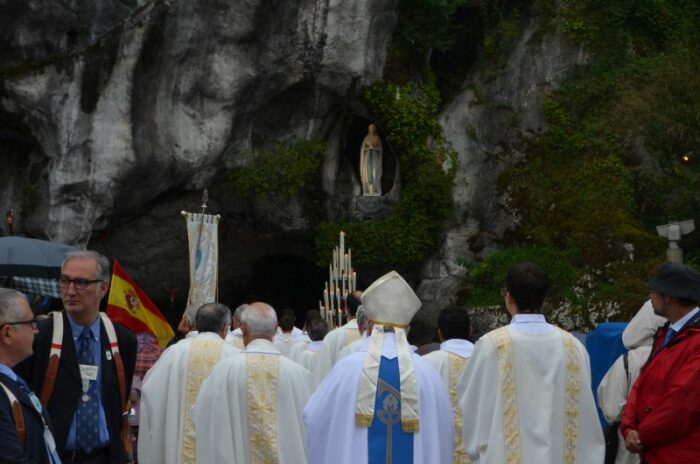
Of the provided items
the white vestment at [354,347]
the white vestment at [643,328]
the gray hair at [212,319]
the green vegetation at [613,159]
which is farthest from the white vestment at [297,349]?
the green vegetation at [613,159]

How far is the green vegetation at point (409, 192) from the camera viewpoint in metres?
22.1

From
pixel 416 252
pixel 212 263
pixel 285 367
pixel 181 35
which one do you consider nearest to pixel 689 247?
pixel 416 252

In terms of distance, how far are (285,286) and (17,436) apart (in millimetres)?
21683

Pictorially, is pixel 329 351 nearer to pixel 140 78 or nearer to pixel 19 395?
pixel 19 395

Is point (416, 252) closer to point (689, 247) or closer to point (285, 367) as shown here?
point (689, 247)

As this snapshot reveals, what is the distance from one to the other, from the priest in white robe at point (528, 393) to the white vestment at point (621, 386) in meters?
0.96

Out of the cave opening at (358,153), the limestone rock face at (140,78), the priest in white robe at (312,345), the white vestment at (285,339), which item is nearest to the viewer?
the priest in white robe at (312,345)

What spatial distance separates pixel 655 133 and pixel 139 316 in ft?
38.0

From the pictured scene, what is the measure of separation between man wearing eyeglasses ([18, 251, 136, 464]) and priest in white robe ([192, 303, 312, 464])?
137 centimetres

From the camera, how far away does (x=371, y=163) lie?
22.9 meters

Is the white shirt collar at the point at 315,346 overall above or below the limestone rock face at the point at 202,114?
below

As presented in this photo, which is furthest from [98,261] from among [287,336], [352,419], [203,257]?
[203,257]

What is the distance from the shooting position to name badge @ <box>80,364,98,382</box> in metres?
6.08

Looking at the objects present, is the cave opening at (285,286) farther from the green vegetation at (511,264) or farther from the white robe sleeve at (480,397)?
the white robe sleeve at (480,397)
